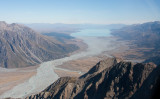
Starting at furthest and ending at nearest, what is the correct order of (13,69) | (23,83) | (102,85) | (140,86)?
(13,69) → (23,83) → (102,85) → (140,86)

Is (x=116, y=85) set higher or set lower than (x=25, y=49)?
higher

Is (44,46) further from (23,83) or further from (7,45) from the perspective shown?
(23,83)

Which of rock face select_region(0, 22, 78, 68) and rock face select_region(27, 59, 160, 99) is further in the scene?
rock face select_region(0, 22, 78, 68)

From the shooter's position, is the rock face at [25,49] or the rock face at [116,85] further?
the rock face at [25,49]

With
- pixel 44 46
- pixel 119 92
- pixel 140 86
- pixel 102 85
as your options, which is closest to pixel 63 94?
pixel 102 85

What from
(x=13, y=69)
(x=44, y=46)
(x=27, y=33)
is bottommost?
(x=13, y=69)

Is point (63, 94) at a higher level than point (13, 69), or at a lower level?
higher

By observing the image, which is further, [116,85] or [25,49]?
[25,49]

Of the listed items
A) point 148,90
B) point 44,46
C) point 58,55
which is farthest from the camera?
point 44,46
